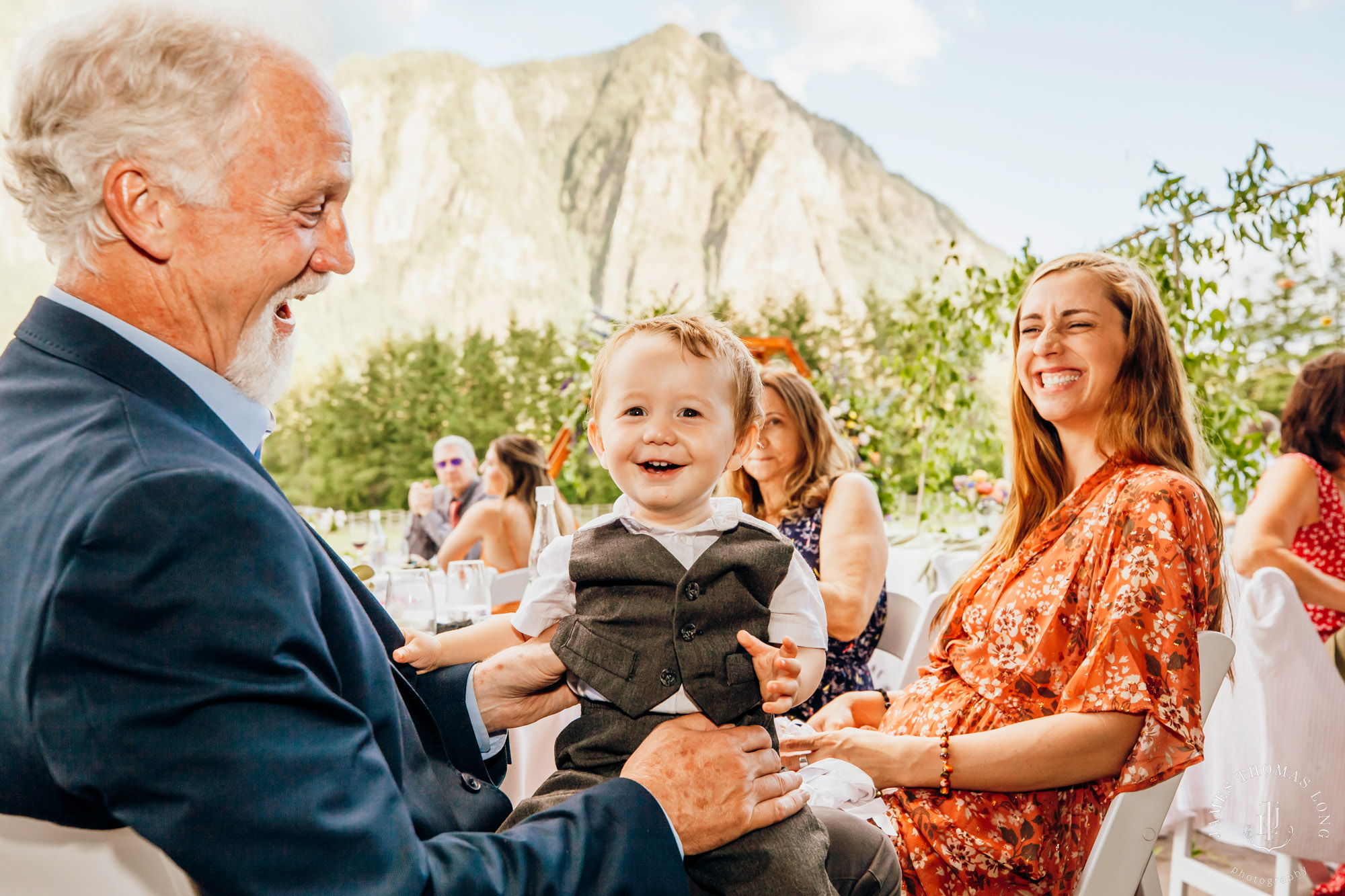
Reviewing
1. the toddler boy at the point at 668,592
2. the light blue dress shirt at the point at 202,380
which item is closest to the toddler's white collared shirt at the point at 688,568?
the toddler boy at the point at 668,592

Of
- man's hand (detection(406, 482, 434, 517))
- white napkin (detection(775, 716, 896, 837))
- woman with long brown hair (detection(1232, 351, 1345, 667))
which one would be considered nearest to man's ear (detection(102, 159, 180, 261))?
white napkin (detection(775, 716, 896, 837))

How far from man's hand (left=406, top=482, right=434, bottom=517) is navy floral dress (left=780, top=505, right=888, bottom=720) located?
4.01 meters

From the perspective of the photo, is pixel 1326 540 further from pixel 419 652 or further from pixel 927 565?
pixel 419 652

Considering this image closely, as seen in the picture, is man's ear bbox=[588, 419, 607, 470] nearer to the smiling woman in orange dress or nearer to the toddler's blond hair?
the toddler's blond hair

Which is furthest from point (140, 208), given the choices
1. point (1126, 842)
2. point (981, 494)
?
point (981, 494)

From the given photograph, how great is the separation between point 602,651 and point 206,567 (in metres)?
0.65

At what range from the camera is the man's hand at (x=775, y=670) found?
1128 millimetres

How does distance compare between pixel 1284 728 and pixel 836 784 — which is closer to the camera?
pixel 836 784

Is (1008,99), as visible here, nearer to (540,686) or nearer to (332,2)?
(332,2)

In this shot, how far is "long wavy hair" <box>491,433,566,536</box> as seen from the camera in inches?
178

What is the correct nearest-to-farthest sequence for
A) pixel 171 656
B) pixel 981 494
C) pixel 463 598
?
pixel 171 656
pixel 463 598
pixel 981 494

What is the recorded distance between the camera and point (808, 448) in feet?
8.50


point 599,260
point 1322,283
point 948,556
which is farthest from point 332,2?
point 948,556

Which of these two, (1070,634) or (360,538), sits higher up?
(1070,634)
